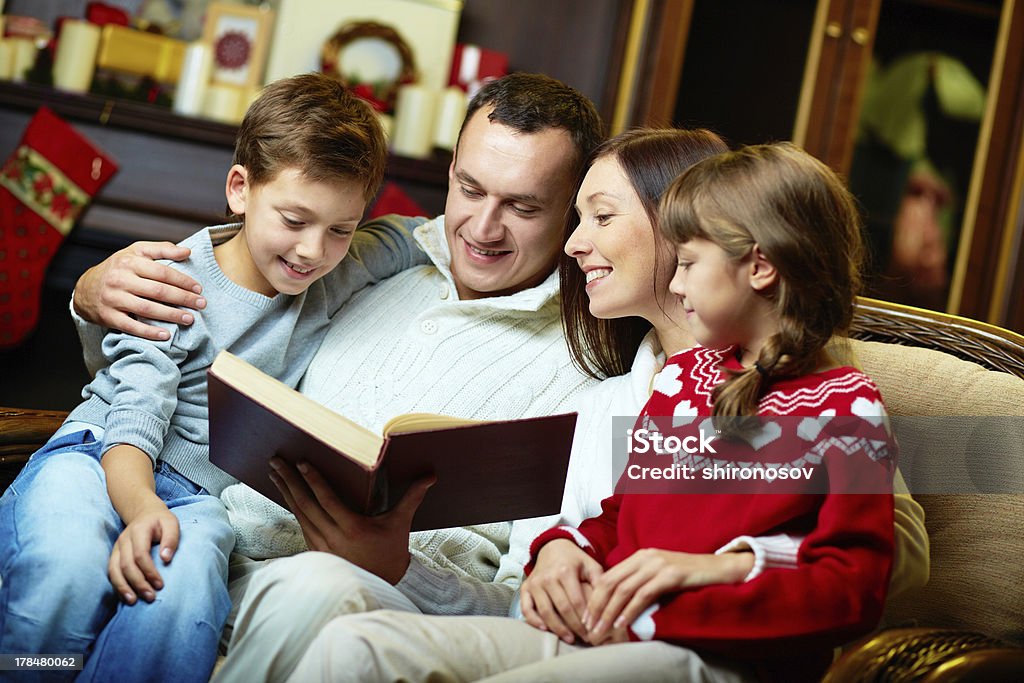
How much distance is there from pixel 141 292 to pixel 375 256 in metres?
0.45

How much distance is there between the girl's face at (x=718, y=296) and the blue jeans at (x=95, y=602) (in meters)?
0.70

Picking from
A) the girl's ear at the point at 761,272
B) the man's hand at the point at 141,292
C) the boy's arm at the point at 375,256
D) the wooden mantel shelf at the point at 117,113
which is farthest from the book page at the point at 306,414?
the wooden mantel shelf at the point at 117,113

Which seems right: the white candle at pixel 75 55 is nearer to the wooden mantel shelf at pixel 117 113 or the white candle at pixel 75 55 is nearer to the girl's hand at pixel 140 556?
the wooden mantel shelf at pixel 117 113

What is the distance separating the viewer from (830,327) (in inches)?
50.1

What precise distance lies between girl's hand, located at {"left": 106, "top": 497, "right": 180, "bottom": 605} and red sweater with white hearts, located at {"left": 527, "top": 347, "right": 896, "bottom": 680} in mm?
574

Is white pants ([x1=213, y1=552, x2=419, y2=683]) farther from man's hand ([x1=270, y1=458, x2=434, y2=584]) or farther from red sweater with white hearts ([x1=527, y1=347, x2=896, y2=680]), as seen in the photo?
red sweater with white hearts ([x1=527, y1=347, x2=896, y2=680])

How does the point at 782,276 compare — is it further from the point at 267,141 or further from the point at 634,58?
the point at 634,58

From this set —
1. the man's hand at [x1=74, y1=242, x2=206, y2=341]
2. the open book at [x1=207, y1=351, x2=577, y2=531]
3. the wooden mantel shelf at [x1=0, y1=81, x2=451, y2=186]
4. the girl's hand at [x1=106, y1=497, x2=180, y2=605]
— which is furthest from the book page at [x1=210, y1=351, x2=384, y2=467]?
the wooden mantel shelf at [x1=0, y1=81, x2=451, y2=186]

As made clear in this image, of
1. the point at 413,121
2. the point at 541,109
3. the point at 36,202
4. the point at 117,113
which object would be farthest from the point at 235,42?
the point at 541,109

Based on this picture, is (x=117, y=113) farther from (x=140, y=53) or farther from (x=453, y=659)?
(x=453, y=659)

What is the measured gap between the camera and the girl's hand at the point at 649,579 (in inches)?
45.4

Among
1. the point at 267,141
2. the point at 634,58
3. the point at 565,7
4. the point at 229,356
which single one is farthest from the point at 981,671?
the point at 565,7

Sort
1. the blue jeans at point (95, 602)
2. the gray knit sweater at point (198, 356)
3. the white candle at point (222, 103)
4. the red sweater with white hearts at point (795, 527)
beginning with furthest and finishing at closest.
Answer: the white candle at point (222, 103) → the gray knit sweater at point (198, 356) → the blue jeans at point (95, 602) → the red sweater with white hearts at point (795, 527)

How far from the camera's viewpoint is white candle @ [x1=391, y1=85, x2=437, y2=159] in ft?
10.4
